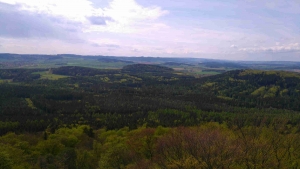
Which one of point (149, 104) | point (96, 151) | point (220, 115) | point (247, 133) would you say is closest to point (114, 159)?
point (96, 151)

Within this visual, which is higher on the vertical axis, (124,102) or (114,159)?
(114,159)

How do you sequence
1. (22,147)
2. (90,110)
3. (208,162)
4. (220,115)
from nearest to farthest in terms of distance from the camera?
(208,162)
(22,147)
(220,115)
(90,110)

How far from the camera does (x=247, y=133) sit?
148 ft

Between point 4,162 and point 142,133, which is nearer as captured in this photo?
point 4,162

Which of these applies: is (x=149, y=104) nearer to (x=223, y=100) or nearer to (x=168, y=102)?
(x=168, y=102)

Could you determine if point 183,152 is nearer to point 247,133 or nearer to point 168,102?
point 247,133

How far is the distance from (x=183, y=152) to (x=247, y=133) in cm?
1529

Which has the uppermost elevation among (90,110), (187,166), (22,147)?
(187,166)

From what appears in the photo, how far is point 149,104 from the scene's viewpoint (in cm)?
17350

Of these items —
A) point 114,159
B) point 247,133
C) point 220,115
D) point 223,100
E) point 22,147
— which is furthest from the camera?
point 223,100

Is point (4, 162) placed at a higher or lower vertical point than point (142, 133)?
higher

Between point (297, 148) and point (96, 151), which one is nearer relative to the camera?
point (297, 148)

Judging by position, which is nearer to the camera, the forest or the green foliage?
the forest

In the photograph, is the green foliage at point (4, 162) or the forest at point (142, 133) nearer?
the forest at point (142, 133)
